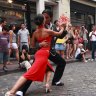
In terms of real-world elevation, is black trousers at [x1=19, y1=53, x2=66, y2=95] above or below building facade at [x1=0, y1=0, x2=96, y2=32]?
below

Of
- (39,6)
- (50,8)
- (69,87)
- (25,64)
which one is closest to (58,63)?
(69,87)

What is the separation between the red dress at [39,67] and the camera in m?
8.06

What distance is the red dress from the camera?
8.06 m

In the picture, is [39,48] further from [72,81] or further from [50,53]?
[72,81]

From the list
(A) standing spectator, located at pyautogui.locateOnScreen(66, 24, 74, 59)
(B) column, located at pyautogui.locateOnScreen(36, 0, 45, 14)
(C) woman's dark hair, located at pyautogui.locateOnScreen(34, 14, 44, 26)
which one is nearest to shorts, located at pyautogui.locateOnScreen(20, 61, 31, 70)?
(C) woman's dark hair, located at pyautogui.locateOnScreen(34, 14, 44, 26)

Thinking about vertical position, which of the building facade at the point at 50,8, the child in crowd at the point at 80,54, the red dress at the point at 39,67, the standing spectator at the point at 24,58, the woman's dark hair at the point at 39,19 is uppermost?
the building facade at the point at 50,8

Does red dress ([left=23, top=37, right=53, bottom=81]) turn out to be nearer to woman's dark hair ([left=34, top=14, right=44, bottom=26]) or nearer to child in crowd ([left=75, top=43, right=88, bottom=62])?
woman's dark hair ([left=34, top=14, right=44, bottom=26])

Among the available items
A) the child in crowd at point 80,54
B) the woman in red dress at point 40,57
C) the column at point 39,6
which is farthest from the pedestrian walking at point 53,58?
the column at point 39,6

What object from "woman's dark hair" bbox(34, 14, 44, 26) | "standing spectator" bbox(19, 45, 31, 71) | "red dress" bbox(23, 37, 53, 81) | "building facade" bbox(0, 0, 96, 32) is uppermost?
Answer: "building facade" bbox(0, 0, 96, 32)

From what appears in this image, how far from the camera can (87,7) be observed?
29125 millimetres

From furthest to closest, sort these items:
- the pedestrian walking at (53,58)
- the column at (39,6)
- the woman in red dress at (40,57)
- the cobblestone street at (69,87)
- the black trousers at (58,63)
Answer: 1. the column at (39,6)
2. the black trousers at (58,63)
3. the cobblestone street at (69,87)
4. the pedestrian walking at (53,58)
5. the woman in red dress at (40,57)

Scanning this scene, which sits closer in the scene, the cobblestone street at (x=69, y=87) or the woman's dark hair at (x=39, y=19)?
the woman's dark hair at (x=39, y=19)

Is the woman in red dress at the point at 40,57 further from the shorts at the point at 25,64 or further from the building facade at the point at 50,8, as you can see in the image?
the building facade at the point at 50,8

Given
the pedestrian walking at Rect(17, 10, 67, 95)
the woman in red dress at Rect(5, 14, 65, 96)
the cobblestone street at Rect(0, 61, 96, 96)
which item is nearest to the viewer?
the woman in red dress at Rect(5, 14, 65, 96)
